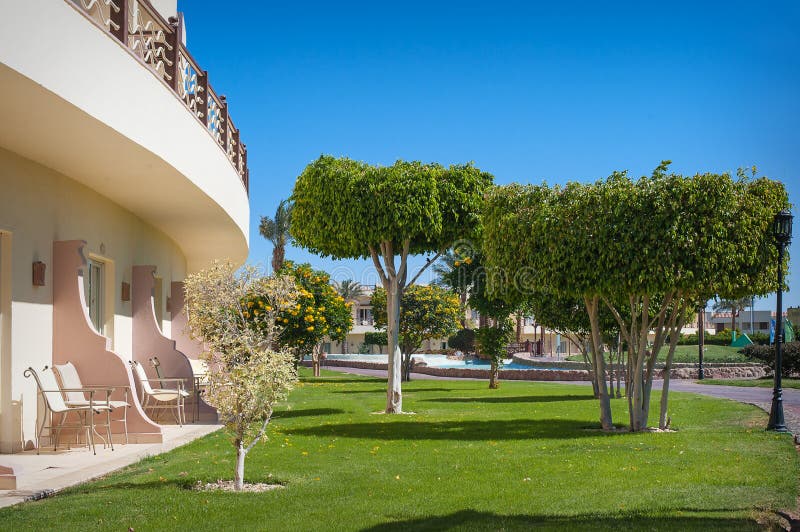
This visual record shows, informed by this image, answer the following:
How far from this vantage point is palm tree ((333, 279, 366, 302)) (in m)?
89.1

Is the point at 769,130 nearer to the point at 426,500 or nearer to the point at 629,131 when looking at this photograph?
the point at 426,500

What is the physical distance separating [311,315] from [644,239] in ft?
68.5

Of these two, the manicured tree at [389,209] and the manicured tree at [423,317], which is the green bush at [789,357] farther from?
the manicured tree at [389,209]

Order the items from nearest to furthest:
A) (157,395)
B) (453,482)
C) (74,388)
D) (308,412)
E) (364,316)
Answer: (453,482) < (74,388) < (157,395) < (308,412) < (364,316)

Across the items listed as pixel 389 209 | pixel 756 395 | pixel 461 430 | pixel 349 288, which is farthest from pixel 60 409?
pixel 349 288

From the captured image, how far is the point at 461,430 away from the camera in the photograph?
15023 millimetres

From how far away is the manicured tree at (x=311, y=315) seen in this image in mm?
A: 32594

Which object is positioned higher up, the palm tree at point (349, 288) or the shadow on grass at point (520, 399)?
the palm tree at point (349, 288)

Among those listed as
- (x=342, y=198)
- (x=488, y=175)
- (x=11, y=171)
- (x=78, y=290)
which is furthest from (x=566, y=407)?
(x=11, y=171)

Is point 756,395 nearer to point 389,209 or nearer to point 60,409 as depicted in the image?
point 389,209

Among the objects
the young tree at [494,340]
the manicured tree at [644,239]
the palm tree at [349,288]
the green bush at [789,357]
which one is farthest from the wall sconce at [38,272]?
the palm tree at [349,288]

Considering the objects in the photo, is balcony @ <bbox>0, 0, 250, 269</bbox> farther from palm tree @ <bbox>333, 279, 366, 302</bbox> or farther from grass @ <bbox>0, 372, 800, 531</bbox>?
palm tree @ <bbox>333, 279, 366, 302</bbox>

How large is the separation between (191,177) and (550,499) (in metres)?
7.06

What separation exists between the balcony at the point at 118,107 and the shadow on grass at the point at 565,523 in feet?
16.7
